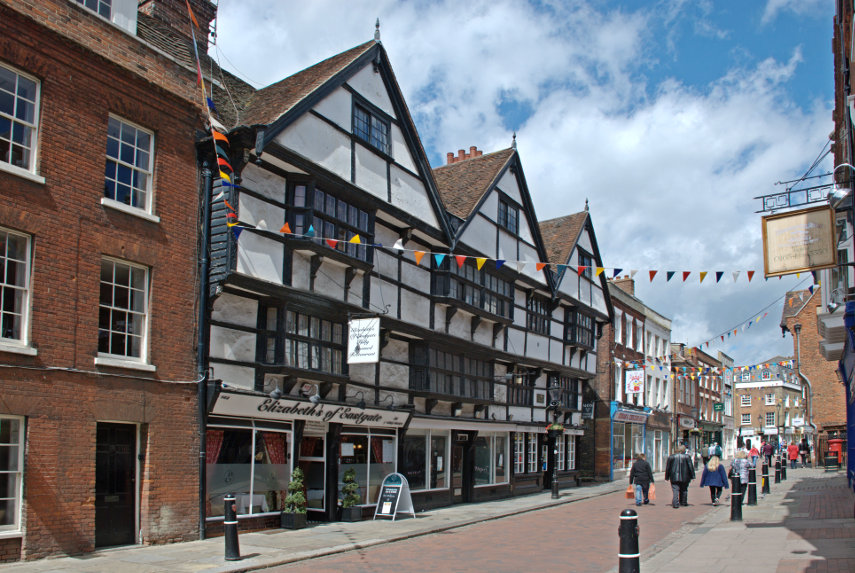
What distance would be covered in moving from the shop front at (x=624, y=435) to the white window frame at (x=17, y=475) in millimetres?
28803

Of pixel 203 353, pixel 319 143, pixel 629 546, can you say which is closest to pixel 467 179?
pixel 319 143

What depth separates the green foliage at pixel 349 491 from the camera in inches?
702

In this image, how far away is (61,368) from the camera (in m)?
11.9

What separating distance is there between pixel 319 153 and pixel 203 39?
437 cm

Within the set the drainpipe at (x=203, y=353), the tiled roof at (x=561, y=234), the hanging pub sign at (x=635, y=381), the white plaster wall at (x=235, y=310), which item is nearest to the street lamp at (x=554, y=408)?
the tiled roof at (x=561, y=234)

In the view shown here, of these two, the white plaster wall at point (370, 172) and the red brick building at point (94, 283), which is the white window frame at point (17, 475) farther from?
the white plaster wall at point (370, 172)

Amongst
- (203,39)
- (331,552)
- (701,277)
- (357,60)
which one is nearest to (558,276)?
(701,277)

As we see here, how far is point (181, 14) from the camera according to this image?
60.0ft

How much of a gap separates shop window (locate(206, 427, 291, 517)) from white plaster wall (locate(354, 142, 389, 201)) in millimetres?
6280

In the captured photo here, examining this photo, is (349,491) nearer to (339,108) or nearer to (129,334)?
(129,334)

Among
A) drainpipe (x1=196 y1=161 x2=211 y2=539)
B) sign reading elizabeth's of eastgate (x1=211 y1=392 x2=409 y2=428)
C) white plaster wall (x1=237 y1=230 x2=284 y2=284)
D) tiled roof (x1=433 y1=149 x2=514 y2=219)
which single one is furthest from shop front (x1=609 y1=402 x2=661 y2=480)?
drainpipe (x1=196 y1=161 x2=211 y2=539)

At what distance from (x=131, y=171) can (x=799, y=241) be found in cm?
1142

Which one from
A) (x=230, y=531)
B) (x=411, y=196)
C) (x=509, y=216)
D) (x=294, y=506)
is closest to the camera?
(x=230, y=531)

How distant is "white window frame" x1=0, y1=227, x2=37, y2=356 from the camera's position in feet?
37.3
